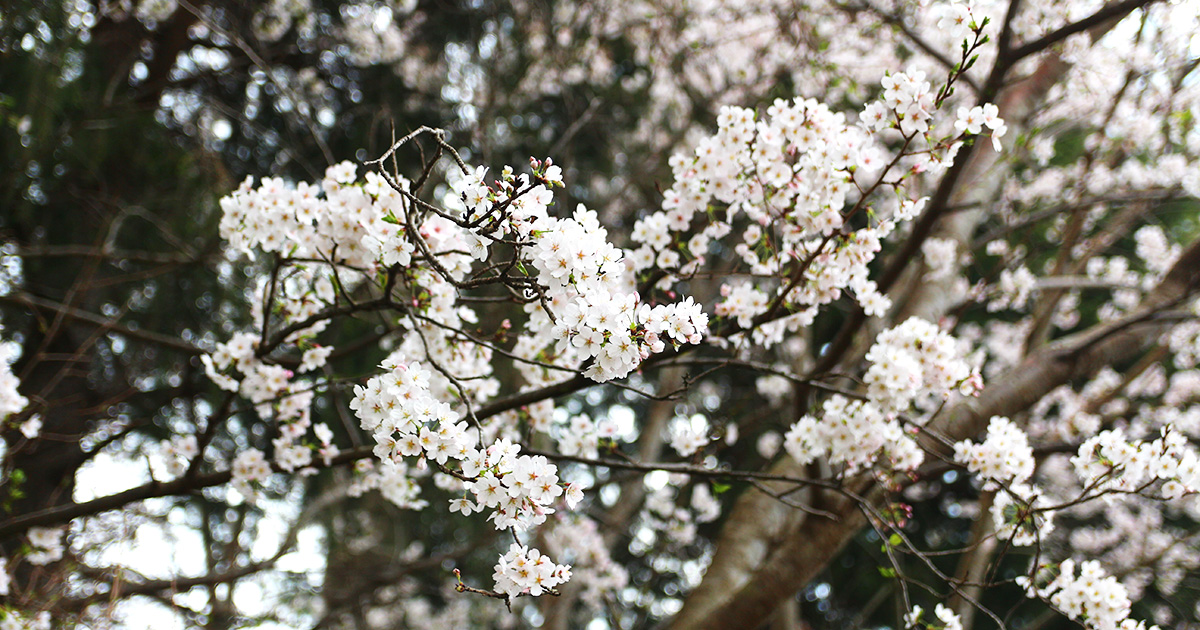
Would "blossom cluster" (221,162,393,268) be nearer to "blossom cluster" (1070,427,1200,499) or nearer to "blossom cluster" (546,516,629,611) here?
"blossom cluster" (1070,427,1200,499)

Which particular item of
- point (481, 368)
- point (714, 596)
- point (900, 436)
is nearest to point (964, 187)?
point (900, 436)

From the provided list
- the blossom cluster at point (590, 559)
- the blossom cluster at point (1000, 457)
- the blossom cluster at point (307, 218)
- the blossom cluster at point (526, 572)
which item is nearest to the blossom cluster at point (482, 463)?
the blossom cluster at point (526, 572)

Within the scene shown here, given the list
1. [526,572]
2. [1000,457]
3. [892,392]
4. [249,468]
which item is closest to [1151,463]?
[1000,457]

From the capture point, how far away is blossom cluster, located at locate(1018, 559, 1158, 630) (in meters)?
2.18

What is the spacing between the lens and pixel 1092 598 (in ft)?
7.25

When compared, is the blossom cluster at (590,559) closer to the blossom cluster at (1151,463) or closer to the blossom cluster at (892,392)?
the blossom cluster at (892,392)

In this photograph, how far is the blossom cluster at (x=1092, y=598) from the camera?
218 centimetres

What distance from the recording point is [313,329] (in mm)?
2424

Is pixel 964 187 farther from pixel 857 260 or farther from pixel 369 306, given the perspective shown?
pixel 369 306

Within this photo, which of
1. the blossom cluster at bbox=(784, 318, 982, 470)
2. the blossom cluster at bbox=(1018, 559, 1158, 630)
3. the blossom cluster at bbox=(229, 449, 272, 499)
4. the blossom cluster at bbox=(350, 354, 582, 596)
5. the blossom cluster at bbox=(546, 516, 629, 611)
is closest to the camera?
the blossom cluster at bbox=(350, 354, 582, 596)

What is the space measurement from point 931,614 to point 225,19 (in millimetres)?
7436

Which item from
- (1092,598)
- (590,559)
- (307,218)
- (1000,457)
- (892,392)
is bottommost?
(1092,598)

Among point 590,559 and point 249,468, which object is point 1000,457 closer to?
point 249,468

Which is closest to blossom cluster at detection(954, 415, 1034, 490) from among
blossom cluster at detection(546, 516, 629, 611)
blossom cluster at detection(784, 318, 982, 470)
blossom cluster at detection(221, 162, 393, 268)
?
blossom cluster at detection(784, 318, 982, 470)
